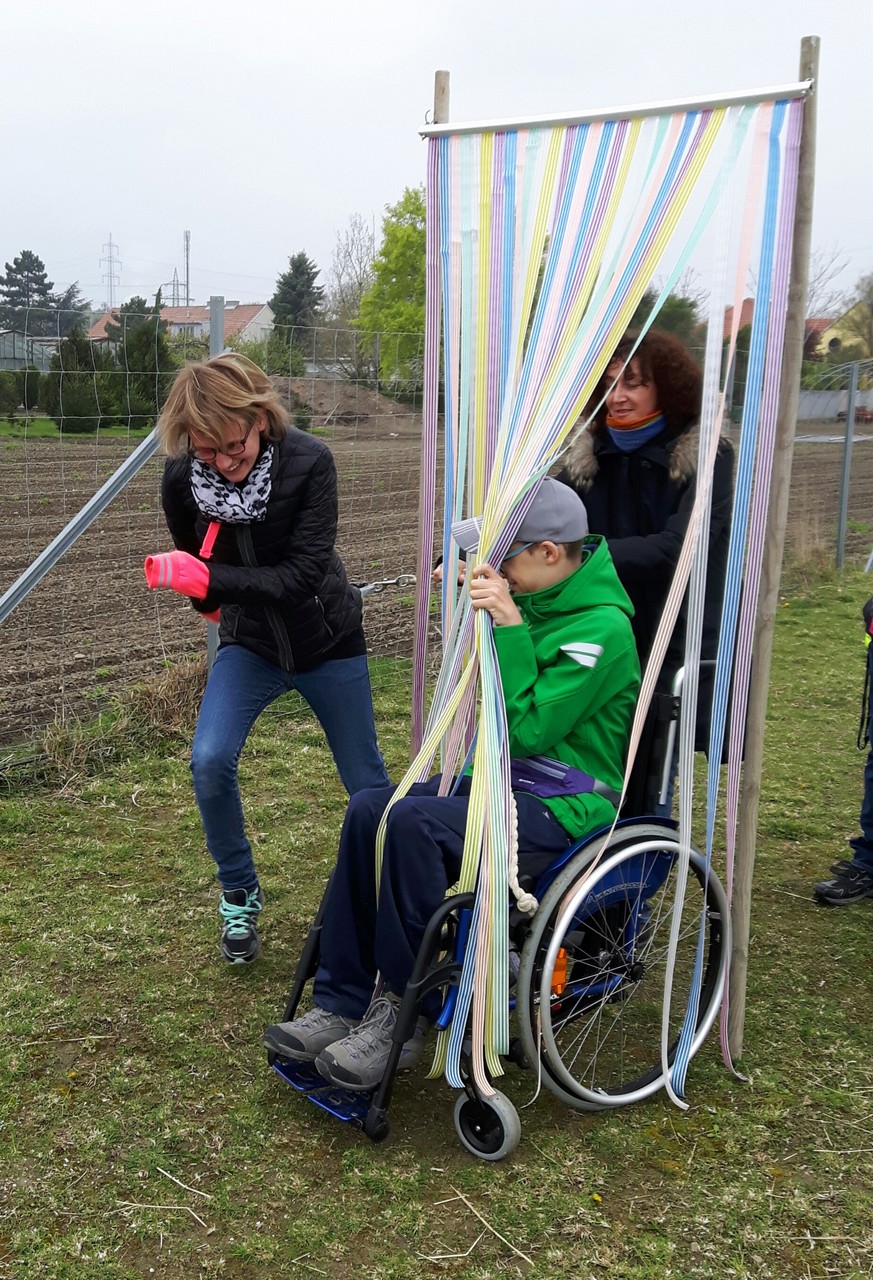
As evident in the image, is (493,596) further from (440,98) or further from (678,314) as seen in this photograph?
(440,98)

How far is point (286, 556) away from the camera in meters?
3.00

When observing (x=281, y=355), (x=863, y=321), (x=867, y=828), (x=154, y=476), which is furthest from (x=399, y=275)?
Result: (x=867, y=828)

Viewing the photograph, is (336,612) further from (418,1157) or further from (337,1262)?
(337,1262)

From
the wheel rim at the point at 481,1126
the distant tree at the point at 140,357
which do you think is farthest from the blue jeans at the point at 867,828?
the distant tree at the point at 140,357

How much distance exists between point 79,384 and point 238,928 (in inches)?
105

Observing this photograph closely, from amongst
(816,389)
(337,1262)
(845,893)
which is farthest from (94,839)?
(816,389)

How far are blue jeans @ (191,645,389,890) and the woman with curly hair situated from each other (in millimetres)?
799

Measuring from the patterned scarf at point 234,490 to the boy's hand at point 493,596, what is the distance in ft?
2.47

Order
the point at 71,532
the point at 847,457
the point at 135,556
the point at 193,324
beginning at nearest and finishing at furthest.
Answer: the point at 71,532 → the point at 193,324 → the point at 135,556 → the point at 847,457

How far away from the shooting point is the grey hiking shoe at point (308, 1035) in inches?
97.3

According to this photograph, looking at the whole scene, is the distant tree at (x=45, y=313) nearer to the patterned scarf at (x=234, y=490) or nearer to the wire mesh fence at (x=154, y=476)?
the wire mesh fence at (x=154, y=476)

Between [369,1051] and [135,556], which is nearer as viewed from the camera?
[369,1051]

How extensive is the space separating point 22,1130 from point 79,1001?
1.77 ft

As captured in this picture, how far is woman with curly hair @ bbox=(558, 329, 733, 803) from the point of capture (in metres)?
2.70
